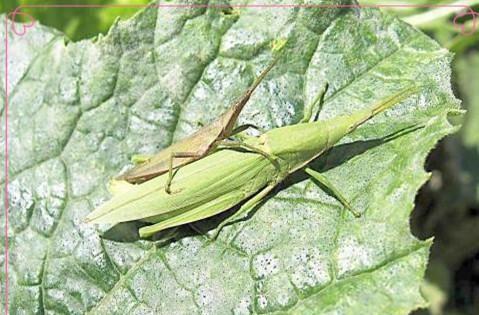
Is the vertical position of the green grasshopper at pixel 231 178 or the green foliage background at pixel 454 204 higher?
the green grasshopper at pixel 231 178

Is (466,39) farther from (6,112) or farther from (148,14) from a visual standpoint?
(6,112)

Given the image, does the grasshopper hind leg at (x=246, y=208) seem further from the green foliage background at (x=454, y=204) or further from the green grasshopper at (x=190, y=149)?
the green foliage background at (x=454, y=204)

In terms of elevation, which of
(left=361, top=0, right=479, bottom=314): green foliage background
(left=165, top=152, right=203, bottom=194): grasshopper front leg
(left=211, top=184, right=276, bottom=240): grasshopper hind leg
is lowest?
(left=361, top=0, right=479, bottom=314): green foliage background

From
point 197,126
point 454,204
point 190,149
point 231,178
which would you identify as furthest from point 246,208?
point 454,204

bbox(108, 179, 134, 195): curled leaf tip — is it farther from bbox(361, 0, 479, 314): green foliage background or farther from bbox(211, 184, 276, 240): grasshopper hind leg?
bbox(361, 0, 479, 314): green foliage background

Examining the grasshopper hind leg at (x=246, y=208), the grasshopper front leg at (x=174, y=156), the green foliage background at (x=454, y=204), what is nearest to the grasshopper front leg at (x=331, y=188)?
the grasshopper hind leg at (x=246, y=208)

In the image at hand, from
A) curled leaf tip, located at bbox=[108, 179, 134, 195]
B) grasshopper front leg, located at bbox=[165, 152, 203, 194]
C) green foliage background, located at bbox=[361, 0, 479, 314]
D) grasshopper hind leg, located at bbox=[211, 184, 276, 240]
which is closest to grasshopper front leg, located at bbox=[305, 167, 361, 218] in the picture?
grasshopper hind leg, located at bbox=[211, 184, 276, 240]

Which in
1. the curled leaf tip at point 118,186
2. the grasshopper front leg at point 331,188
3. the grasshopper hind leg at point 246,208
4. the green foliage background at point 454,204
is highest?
the curled leaf tip at point 118,186

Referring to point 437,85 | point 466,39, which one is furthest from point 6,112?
point 466,39
